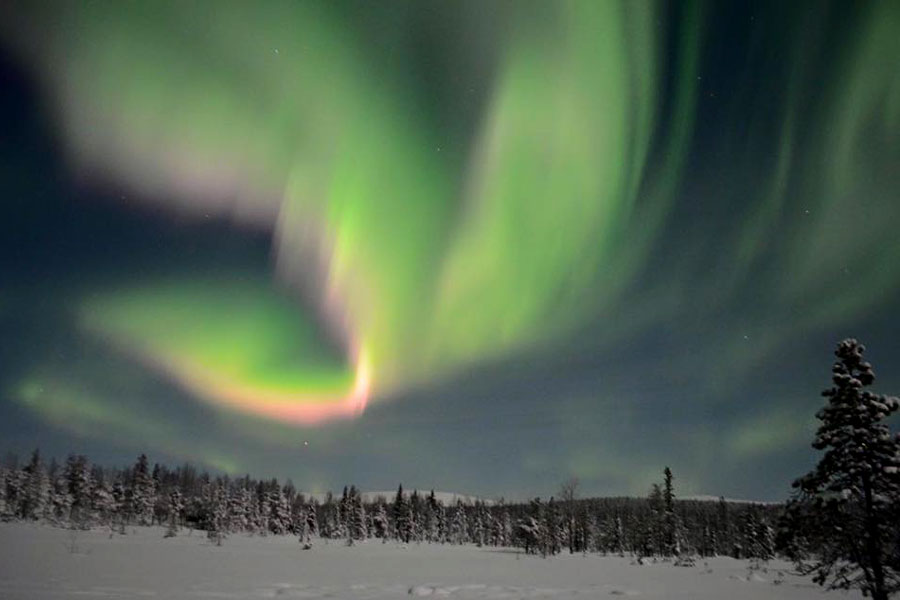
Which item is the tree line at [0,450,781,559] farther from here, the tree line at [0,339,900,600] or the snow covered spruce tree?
the snow covered spruce tree

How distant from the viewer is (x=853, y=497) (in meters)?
13.4

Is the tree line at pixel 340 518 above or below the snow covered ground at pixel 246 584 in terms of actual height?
below

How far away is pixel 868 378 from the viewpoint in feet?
45.3

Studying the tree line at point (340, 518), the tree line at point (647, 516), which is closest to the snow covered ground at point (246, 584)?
the tree line at point (647, 516)

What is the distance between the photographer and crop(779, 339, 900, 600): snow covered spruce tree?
12680 mm

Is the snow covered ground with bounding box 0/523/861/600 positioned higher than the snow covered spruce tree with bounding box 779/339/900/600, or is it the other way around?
the snow covered spruce tree with bounding box 779/339/900/600

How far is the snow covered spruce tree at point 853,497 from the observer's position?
41.6 feet

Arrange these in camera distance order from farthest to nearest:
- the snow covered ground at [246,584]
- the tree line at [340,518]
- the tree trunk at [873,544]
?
the tree line at [340,518]
the snow covered ground at [246,584]
the tree trunk at [873,544]

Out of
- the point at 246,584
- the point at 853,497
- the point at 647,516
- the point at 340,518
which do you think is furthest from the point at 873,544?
the point at 340,518

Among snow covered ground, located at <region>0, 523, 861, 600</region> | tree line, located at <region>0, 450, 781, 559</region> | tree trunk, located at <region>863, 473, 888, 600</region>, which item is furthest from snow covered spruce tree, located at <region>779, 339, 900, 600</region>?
tree line, located at <region>0, 450, 781, 559</region>

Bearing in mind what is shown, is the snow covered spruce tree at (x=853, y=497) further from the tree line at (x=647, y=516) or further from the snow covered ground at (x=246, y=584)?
the snow covered ground at (x=246, y=584)

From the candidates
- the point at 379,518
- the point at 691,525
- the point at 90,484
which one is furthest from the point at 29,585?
the point at 691,525

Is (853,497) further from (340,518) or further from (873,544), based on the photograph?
(340,518)

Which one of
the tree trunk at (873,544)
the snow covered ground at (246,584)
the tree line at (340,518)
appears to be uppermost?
the tree trunk at (873,544)
